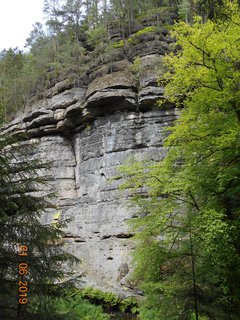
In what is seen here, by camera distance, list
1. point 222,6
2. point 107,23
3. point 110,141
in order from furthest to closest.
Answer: point 107,23, point 110,141, point 222,6

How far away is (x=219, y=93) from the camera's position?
8914 millimetres

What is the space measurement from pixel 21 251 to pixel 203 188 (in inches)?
209

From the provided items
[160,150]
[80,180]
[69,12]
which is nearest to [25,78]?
[69,12]

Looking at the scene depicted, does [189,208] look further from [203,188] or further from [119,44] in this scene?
[119,44]

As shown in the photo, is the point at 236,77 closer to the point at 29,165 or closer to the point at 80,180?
the point at 29,165

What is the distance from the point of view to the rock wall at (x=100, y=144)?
20.0 metres

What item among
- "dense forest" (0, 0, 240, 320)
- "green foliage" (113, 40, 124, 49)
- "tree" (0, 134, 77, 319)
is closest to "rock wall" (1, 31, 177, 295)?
"green foliage" (113, 40, 124, 49)

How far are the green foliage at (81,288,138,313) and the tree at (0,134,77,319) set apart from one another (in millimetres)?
7983

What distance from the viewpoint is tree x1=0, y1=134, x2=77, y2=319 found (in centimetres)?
750

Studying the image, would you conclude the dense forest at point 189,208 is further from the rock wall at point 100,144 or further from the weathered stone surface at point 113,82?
the weathered stone surface at point 113,82

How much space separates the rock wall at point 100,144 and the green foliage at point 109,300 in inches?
38.8

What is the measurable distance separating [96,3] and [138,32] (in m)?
11.8
